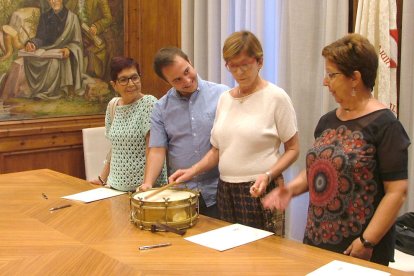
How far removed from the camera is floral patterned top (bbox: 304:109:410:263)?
5.71 ft

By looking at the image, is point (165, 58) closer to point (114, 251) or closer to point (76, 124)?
point (114, 251)

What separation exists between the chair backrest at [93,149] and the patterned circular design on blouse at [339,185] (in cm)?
275

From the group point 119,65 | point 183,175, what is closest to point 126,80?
point 119,65

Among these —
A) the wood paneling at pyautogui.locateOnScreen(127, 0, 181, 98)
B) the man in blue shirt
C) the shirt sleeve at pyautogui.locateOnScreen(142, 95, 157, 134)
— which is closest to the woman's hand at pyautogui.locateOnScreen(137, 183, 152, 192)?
the man in blue shirt

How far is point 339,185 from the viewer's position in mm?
1814

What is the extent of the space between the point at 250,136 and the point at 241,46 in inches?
14.8

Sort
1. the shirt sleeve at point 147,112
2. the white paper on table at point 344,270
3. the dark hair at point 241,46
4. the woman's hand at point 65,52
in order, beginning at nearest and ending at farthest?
the white paper on table at point 344,270 < the dark hair at point 241,46 < the shirt sleeve at point 147,112 < the woman's hand at point 65,52

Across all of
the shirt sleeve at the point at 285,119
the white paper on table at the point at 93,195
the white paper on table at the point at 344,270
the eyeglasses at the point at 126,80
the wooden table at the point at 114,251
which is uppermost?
the eyeglasses at the point at 126,80

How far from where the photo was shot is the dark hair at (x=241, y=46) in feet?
6.91

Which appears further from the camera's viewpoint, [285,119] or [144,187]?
[144,187]

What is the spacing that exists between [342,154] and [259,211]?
569 millimetres

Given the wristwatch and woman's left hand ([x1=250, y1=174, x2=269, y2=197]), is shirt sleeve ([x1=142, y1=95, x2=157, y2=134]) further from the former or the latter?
the wristwatch

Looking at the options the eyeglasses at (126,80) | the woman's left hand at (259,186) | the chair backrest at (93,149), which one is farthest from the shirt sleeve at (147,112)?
the chair backrest at (93,149)

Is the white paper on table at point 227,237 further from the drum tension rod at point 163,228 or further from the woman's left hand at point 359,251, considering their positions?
the woman's left hand at point 359,251
